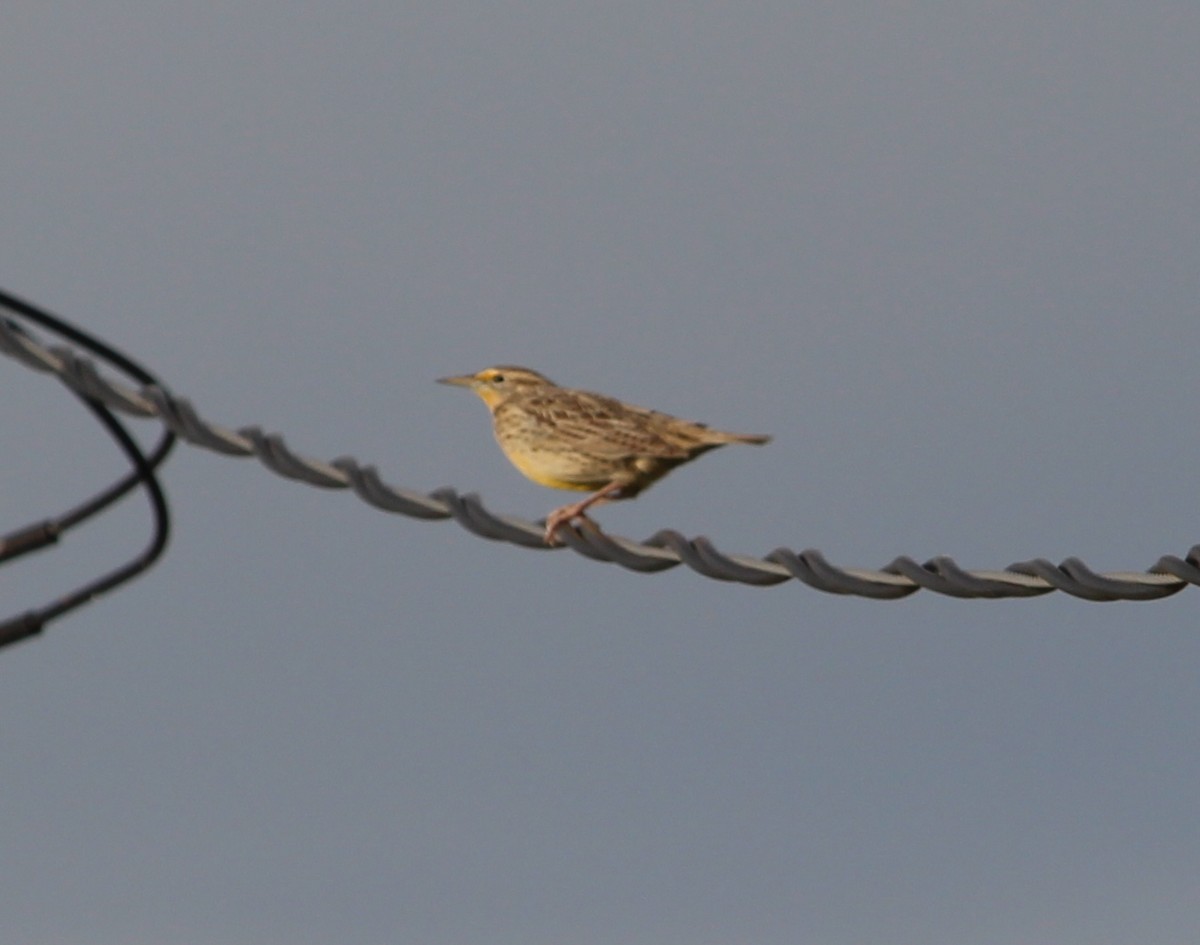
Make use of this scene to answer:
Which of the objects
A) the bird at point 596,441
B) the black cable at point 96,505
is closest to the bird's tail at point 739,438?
the bird at point 596,441

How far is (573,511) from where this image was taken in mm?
11633

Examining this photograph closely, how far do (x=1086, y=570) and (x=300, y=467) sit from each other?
11.6 feet

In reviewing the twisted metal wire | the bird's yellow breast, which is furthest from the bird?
the twisted metal wire

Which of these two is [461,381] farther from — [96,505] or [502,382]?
[96,505]

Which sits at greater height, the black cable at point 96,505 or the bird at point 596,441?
the bird at point 596,441

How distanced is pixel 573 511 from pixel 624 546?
1563mm

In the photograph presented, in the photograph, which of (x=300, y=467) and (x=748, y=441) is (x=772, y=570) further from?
(x=748, y=441)

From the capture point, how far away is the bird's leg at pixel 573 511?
1010 cm

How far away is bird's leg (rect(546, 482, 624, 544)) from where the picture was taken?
1010 centimetres

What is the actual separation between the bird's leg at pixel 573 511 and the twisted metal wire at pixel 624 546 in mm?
73

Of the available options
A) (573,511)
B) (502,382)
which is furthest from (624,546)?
(502,382)

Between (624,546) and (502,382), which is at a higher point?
(502,382)

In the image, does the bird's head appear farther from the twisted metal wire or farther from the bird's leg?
the twisted metal wire

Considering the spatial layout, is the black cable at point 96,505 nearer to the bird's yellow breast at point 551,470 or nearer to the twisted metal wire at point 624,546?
the twisted metal wire at point 624,546
